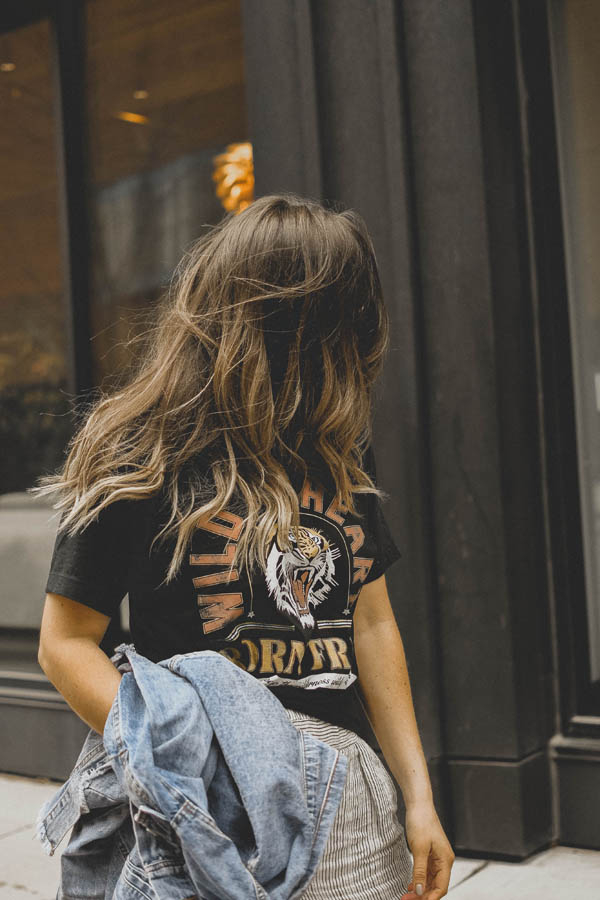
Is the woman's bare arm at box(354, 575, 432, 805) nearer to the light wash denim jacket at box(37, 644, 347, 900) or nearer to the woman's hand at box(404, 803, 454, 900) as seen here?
the woman's hand at box(404, 803, 454, 900)

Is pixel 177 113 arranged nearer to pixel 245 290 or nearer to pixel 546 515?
pixel 546 515

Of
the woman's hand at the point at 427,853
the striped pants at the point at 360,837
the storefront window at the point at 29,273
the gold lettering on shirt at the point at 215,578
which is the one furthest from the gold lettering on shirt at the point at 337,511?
the storefront window at the point at 29,273

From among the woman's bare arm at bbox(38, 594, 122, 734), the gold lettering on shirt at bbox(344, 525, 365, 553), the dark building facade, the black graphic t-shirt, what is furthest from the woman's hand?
the dark building facade

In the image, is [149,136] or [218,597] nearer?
[218,597]

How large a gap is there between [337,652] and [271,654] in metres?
0.12

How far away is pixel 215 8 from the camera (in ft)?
15.3

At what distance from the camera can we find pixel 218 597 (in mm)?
1555

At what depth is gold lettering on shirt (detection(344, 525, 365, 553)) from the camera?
1702mm

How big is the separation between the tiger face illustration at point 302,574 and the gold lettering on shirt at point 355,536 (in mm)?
43

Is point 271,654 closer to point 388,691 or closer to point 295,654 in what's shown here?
point 295,654

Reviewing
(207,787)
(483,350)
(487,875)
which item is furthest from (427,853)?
(483,350)

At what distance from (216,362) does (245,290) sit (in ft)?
0.42

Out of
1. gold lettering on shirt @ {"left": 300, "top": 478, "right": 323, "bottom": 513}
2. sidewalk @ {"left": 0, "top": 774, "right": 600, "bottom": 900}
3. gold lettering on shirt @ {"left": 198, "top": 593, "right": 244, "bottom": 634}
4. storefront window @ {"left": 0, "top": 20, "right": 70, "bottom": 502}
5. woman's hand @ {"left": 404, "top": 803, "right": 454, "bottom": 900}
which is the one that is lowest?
sidewalk @ {"left": 0, "top": 774, "right": 600, "bottom": 900}

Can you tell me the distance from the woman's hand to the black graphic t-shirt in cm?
22
